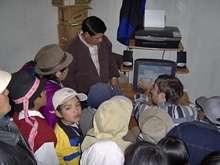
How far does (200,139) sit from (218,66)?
1.96 m

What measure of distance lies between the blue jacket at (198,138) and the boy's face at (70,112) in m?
0.65

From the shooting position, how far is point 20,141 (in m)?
1.03

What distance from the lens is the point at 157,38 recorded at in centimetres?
206

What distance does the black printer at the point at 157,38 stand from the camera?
2.05 metres

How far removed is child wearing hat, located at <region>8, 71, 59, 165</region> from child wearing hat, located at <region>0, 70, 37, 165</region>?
0.48ft

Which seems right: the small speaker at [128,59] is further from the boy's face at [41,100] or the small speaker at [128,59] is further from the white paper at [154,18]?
the boy's face at [41,100]

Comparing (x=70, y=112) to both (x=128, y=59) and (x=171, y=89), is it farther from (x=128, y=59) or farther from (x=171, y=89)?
(x=128, y=59)

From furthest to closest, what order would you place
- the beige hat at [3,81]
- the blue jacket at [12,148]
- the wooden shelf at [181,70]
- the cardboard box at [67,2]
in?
the cardboard box at [67,2] → the wooden shelf at [181,70] → the beige hat at [3,81] → the blue jacket at [12,148]

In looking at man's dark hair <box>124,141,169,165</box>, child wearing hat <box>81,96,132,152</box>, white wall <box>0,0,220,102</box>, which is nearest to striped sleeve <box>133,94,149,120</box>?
child wearing hat <box>81,96,132,152</box>

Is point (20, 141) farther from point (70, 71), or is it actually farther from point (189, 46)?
point (189, 46)

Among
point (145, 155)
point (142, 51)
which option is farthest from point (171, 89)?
point (142, 51)

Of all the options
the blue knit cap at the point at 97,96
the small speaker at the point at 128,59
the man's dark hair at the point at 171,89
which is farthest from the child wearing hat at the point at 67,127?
the small speaker at the point at 128,59

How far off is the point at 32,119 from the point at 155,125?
2.35 feet

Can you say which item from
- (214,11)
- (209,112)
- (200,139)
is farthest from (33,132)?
(214,11)
